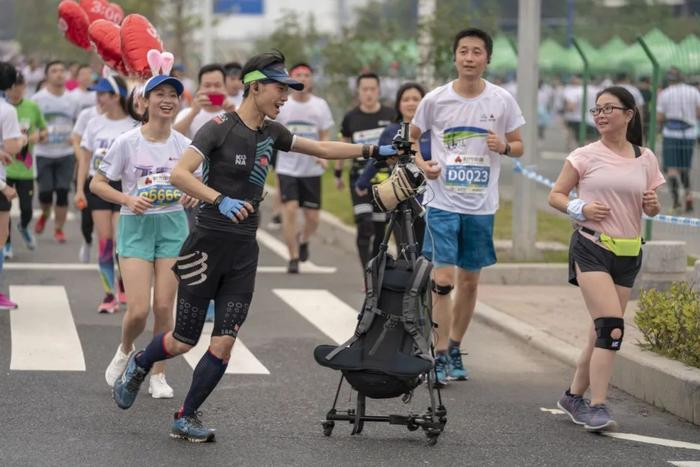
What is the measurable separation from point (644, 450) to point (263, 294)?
6.37m

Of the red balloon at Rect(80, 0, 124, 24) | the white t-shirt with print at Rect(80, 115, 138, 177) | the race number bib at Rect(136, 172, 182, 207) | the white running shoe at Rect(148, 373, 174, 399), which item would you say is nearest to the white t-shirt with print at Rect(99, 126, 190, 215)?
the race number bib at Rect(136, 172, 182, 207)

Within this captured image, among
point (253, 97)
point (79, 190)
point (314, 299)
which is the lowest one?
point (314, 299)

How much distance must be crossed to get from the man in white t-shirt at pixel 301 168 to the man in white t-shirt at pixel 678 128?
3.74m

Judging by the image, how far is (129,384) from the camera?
802 cm

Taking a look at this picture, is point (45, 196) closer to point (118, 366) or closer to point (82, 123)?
point (82, 123)

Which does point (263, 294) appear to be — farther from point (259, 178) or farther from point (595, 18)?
point (595, 18)

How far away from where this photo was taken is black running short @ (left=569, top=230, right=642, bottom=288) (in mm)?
8219

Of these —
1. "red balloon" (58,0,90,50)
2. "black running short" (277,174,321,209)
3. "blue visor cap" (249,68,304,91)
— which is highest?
"red balloon" (58,0,90,50)

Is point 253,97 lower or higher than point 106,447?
higher

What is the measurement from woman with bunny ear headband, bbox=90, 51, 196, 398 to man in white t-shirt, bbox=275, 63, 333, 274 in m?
6.31

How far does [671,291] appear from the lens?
375 inches

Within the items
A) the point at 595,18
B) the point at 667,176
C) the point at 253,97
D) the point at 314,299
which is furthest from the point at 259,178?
the point at 595,18

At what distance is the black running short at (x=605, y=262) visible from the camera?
27.0 feet

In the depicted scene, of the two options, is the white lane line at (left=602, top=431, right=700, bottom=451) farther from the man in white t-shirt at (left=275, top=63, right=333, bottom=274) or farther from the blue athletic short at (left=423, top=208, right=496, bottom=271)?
the man in white t-shirt at (left=275, top=63, right=333, bottom=274)
